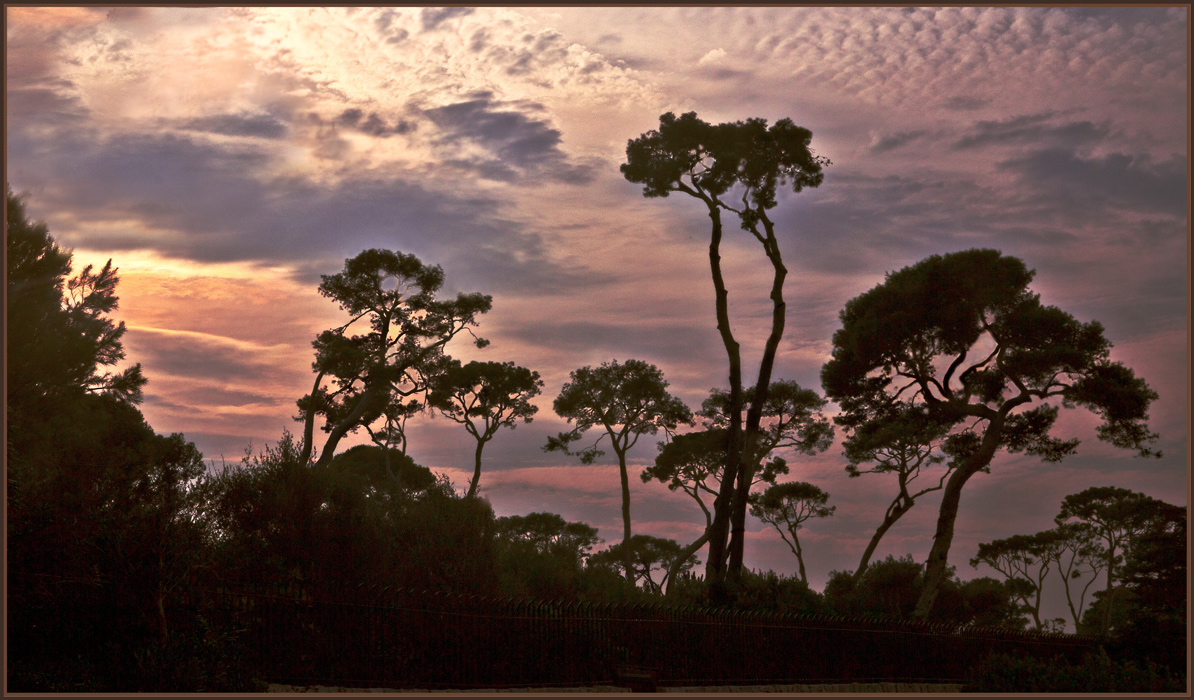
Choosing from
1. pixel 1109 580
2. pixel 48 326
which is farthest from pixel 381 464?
pixel 1109 580

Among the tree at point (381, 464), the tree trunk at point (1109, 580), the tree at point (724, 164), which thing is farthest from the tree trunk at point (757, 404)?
the tree trunk at point (1109, 580)

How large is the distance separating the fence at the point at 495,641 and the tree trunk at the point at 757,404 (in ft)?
21.1

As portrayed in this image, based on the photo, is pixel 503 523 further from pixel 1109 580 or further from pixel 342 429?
pixel 1109 580

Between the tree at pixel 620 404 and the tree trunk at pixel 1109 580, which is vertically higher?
the tree at pixel 620 404

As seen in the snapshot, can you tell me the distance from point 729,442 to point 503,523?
7.60 metres

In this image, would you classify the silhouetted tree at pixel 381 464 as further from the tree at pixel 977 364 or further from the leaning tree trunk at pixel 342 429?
the tree at pixel 977 364

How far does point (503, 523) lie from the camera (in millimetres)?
27109

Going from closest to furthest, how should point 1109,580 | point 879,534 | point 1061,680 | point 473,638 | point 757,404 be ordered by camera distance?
point 473,638
point 1061,680
point 757,404
point 879,534
point 1109,580

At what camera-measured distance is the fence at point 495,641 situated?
527 inches

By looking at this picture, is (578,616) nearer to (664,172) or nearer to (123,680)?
(123,680)

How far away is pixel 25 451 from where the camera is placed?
59.7ft

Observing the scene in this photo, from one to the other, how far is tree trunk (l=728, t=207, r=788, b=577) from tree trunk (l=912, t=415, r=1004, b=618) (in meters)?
6.12

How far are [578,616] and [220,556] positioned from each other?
245 inches

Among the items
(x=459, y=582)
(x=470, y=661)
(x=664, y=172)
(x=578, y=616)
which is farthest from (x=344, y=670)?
(x=664, y=172)
